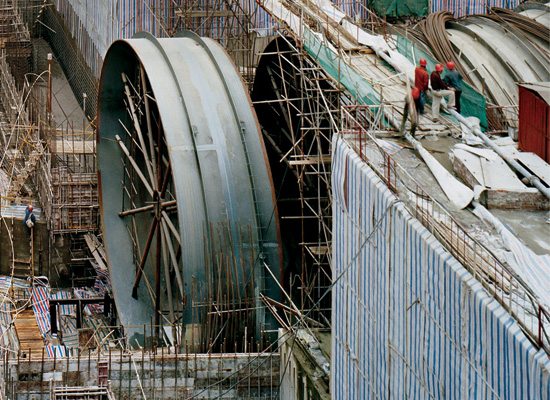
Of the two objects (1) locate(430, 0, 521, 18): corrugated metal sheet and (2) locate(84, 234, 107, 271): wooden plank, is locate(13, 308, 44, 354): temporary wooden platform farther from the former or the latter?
(1) locate(430, 0, 521, 18): corrugated metal sheet

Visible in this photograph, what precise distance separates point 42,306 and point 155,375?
1069 centimetres

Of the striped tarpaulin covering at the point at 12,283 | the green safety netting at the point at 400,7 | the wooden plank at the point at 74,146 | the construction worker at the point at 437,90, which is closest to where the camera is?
the construction worker at the point at 437,90

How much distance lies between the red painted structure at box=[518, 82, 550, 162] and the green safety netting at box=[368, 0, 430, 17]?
2079 centimetres

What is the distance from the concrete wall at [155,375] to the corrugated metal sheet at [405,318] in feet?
12.2

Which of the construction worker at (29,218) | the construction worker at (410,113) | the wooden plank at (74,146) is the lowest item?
the construction worker at (29,218)

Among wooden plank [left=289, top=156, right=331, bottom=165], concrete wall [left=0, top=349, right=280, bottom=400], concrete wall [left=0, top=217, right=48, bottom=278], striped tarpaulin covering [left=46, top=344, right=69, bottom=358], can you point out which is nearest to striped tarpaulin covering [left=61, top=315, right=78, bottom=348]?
striped tarpaulin covering [left=46, top=344, right=69, bottom=358]

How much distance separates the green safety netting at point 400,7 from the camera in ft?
135

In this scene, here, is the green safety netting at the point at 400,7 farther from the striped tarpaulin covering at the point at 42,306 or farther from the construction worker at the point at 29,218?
the striped tarpaulin covering at the point at 42,306

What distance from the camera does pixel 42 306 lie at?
35094 millimetres

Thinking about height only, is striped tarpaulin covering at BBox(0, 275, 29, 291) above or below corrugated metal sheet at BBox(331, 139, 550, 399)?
below

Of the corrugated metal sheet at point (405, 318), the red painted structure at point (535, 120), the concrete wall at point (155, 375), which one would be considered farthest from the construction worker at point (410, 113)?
the concrete wall at point (155, 375)

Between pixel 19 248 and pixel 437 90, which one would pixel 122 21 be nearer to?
pixel 19 248

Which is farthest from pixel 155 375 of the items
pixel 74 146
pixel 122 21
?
pixel 122 21

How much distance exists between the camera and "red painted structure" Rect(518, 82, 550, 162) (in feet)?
64.5
